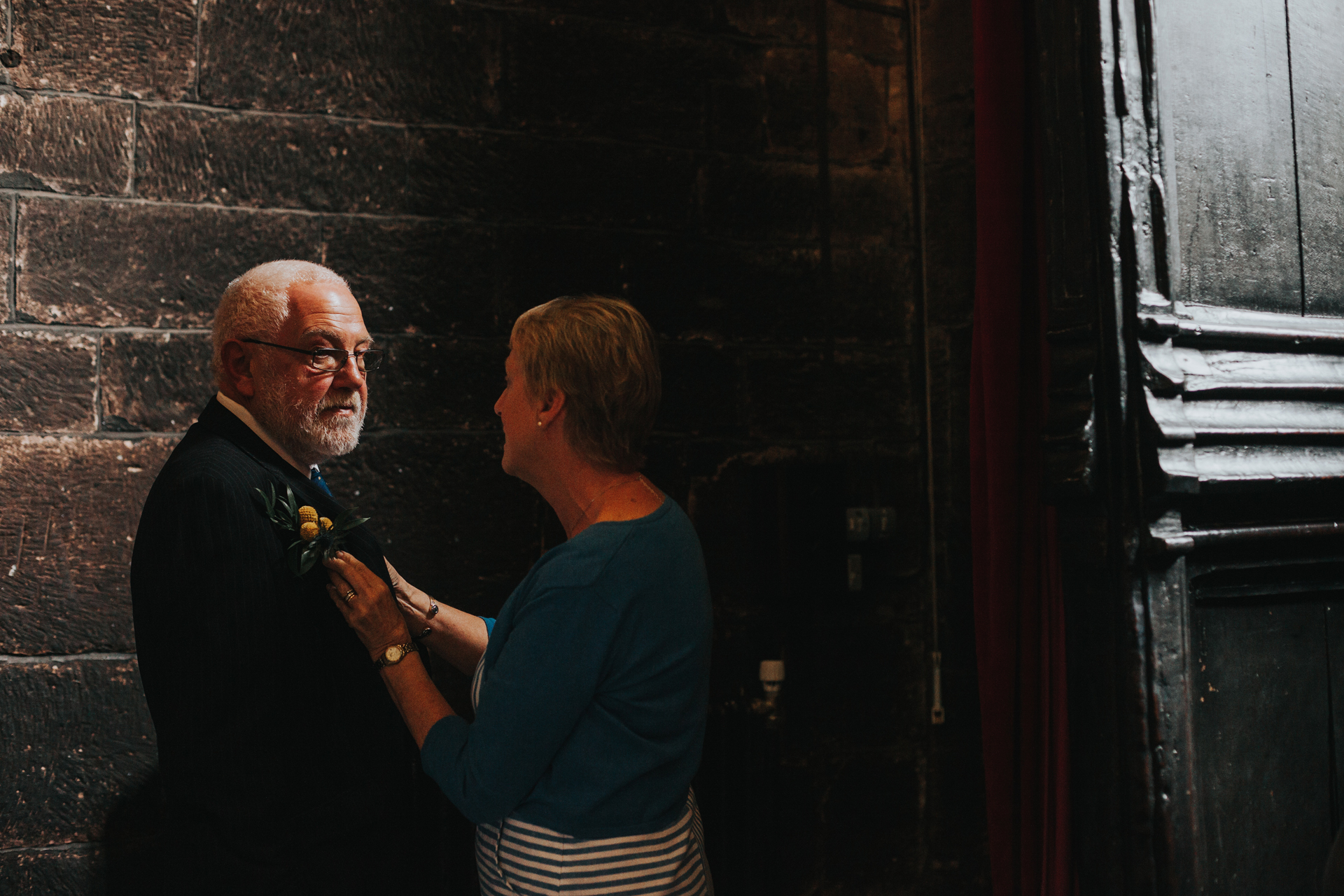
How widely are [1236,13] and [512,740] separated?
1.70 metres

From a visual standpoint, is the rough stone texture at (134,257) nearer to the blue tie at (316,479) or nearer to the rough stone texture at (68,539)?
the rough stone texture at (68,539)

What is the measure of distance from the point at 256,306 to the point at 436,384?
2.37 ft

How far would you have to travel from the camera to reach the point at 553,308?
166 centimetres

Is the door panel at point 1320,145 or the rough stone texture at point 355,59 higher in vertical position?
the rough stone texture at point 355,59

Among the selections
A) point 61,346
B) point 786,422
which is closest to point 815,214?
point 786,422

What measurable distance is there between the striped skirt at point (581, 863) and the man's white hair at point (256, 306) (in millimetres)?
992

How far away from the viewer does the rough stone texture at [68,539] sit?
2.27 m

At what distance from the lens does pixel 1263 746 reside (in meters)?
1.58

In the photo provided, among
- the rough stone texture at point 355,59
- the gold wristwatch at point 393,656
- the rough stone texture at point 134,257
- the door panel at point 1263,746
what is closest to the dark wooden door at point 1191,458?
the door panel at point 1263,746

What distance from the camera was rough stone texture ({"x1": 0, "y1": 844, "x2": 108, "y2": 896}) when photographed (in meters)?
2.23

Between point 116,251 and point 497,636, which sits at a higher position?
point 116,251

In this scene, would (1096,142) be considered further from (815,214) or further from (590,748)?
(815,214)

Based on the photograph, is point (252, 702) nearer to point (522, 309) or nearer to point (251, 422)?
point (251, 422)

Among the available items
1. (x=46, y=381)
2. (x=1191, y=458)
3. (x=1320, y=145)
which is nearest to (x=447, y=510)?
(x=46, y=381)
